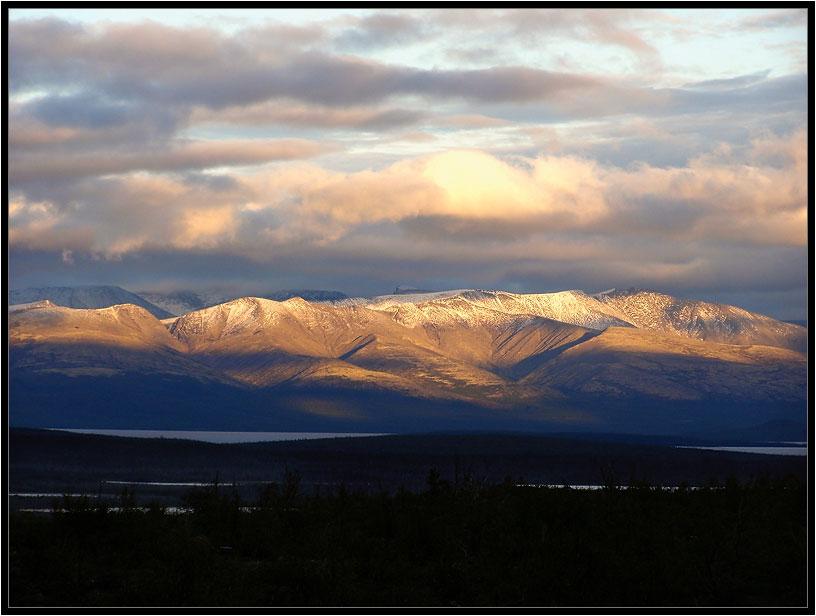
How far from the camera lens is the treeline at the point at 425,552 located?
25.3 meters

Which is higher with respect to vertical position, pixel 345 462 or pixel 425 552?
pixel 425 552

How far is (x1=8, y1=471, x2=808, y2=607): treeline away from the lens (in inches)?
997

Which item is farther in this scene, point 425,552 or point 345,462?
point 345,462

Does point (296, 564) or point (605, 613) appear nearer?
point (605, 613)

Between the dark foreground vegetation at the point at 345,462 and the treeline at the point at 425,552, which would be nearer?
the treeline at the point at 425,552

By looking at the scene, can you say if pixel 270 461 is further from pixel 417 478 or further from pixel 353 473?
pixel 417 478

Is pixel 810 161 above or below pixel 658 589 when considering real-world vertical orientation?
above

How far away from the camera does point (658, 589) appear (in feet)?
85.6

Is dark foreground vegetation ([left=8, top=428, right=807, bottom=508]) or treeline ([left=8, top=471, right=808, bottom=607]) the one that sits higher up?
treeline ([left=8, top=471, right=808, bottom=607])

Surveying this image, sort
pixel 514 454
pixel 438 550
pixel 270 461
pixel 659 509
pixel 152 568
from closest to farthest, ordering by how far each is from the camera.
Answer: pixel 152 568
pixel 438 550
pixel 659 509
pixel 270 461
pixel 514 454

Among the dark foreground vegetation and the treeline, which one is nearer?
the treeline

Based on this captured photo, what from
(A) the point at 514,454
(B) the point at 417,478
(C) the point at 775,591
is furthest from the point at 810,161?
(A) the point at 514,454

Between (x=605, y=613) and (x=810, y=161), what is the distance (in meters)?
10.2

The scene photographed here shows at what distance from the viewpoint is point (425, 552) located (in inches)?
1216
